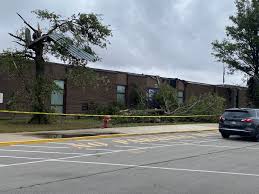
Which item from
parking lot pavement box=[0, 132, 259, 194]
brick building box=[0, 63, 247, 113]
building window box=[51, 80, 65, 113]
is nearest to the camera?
parking lot pavement box=[0, 132, 259, 194]

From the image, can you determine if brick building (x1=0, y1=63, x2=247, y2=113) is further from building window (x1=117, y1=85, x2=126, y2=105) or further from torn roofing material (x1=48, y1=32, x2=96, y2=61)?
torn roofing material (x1=48, y1=32, x2=96, y2=61)

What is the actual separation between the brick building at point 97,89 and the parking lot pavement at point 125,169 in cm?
1522

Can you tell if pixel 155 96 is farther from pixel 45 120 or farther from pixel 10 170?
pixel 10 170

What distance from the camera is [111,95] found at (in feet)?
135

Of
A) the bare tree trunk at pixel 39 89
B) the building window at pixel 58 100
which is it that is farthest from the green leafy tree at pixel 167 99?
the bare tree trunk at pixel 39 89

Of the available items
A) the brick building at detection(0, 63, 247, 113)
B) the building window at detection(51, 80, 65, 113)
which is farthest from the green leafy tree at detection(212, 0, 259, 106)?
the building window at detection(51, 80, 65, 113)

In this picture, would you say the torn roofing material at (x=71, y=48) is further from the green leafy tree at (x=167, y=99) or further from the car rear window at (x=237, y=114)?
the green leafy tree at (x=167, y=99)

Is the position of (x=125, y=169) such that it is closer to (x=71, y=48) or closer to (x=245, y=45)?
(x=71, y=48)

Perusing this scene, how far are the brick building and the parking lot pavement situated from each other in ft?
49.9

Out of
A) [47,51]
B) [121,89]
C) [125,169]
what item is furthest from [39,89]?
[125,169]

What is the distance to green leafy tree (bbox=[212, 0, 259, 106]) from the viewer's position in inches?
2211

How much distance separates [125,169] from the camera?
11.8 metres

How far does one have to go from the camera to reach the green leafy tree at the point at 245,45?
184 feet

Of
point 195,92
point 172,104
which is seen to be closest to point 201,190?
point 172,104
